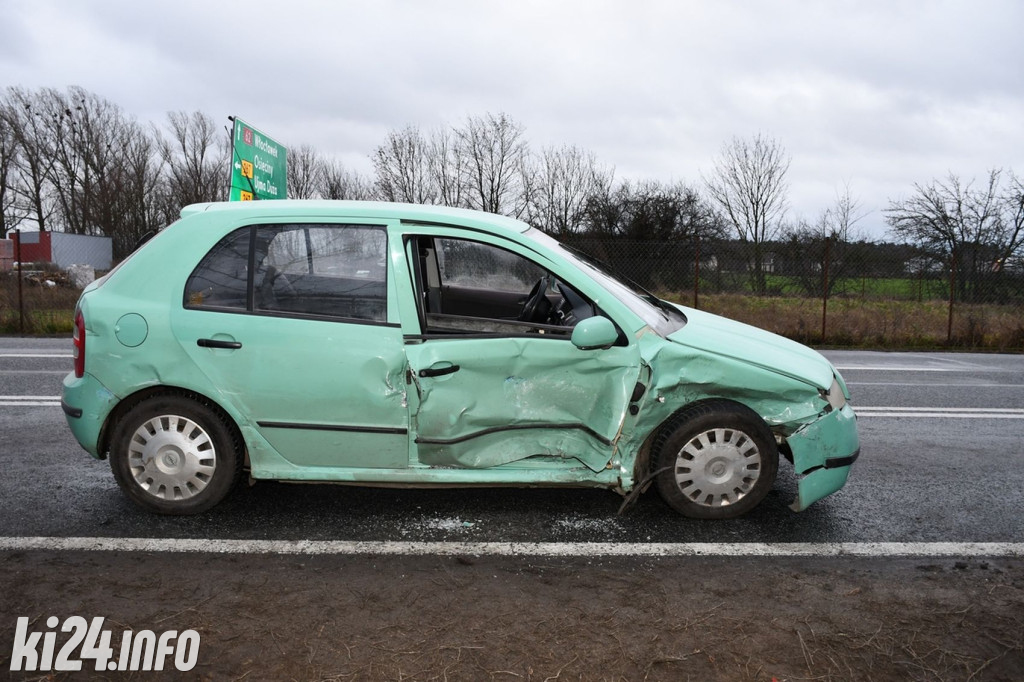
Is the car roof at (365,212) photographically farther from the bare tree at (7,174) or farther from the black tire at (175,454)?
the bare tree at (7,174)

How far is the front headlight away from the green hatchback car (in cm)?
1

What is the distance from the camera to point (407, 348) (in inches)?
142

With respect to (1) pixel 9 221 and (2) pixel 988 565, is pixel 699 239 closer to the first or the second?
(2) pixel 988 565

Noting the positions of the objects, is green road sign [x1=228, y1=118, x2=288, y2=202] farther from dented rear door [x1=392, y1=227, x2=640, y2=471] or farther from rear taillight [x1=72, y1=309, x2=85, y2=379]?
dented rear door [x1=392, y1=227, x2=640, y2=471]

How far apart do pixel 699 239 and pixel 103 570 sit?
516 inches

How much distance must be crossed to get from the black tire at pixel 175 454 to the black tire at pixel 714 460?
7.28 feet

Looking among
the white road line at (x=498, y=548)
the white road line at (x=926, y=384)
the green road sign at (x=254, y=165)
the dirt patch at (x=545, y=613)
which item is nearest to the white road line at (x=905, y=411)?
the white road line at (x=926, y=384)

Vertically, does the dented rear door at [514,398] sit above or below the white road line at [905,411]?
above

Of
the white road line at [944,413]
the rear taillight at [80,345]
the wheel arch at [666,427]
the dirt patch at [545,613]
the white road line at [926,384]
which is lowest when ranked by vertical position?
the dirt patch at [545,613]

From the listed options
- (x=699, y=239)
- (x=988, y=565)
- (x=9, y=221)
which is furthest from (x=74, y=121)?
(x=988, y=565)

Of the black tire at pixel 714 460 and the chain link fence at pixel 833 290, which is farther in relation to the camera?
the chain link fence at pixel 833 290

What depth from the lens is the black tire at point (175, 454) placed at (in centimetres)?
369

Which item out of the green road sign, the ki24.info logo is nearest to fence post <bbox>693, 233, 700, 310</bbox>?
the green road sign

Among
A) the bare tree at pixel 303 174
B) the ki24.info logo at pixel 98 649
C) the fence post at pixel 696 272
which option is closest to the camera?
the ki24.info logo at pixel 98 649
